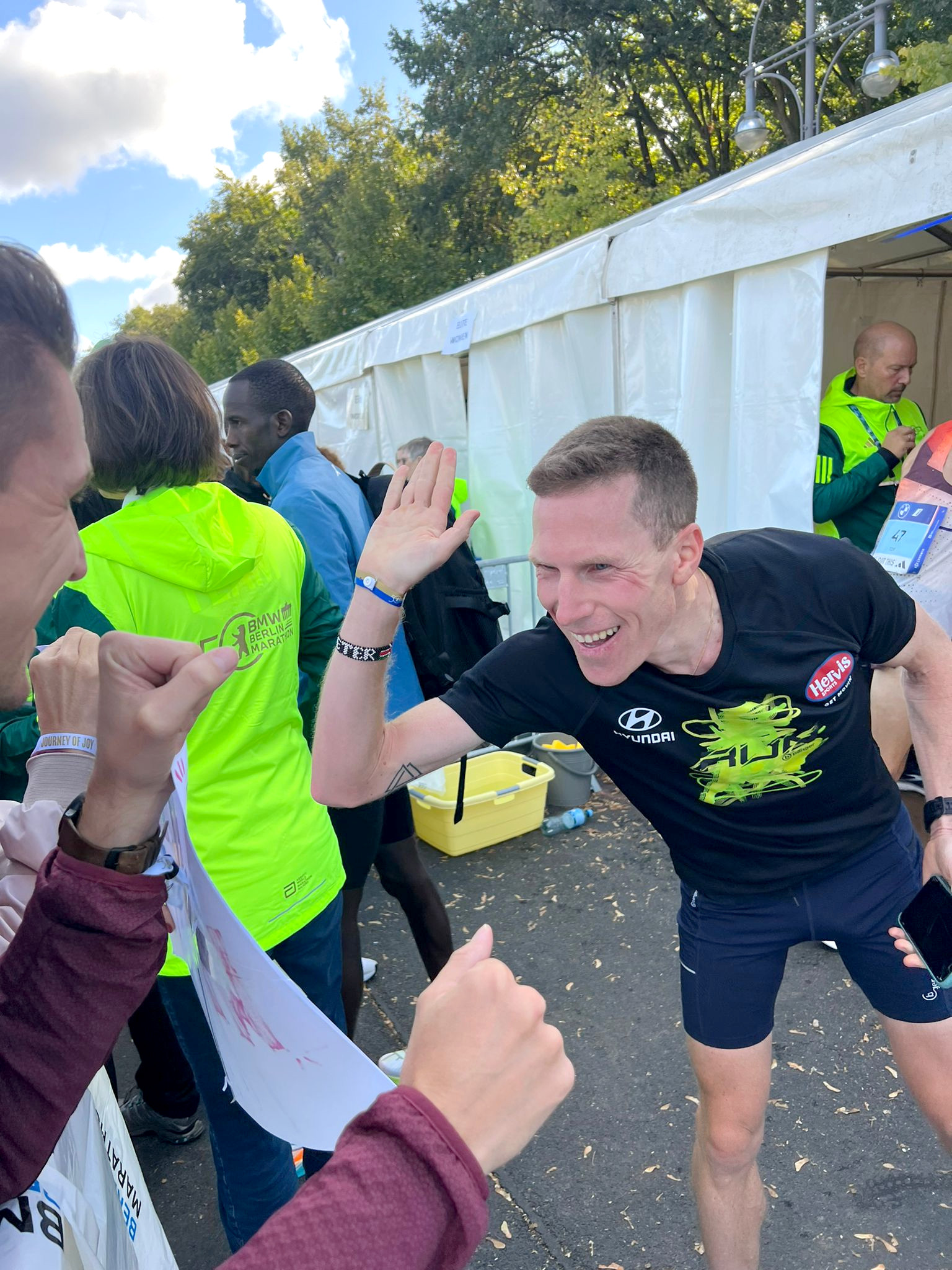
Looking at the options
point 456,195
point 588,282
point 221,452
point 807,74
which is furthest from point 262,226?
point 221,452

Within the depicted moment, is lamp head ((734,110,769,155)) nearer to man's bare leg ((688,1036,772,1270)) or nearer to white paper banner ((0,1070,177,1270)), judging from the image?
man's bare leg ((688,1036,772,1270))

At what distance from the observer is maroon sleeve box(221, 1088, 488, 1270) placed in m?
0.76

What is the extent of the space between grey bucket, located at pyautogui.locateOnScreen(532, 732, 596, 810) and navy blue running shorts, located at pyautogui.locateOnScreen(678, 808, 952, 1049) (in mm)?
3114

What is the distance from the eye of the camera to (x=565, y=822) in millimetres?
5195

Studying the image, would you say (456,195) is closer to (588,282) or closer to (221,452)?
(588,282)

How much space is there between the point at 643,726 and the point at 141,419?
1.36 metres

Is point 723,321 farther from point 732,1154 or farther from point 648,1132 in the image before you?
point 732,1154

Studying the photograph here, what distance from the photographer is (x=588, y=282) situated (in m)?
5.21

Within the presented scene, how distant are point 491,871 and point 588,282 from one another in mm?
3361

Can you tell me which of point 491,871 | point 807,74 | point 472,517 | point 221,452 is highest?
point 807,74

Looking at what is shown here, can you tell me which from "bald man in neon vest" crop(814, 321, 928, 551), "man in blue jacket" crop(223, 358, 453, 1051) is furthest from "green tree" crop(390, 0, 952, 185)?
"man in blue jacket" crop(223, 358, 453, 1051)

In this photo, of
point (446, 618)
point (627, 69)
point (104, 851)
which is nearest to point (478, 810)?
point (446, 618)

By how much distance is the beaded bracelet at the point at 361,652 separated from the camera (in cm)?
196

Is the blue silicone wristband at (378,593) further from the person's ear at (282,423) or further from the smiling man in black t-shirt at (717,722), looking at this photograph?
the person's ear at (282,423)
